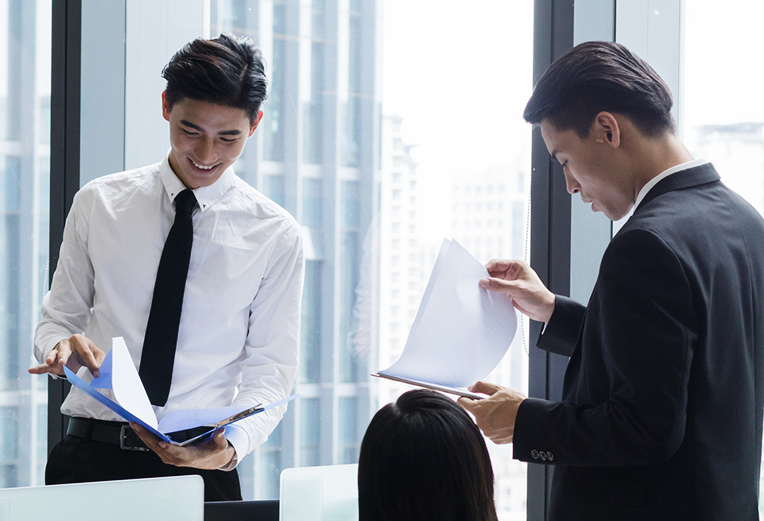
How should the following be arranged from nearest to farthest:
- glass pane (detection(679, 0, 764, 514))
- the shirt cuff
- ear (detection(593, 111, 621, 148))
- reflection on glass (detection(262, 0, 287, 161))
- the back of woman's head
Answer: the back of woman's head
ear (detection(593, 111, 621, 148))
the shirt cuff
glass pane (detection(679, 0, 764, 514))
reflection on glass (detection(262, 0, 287, 161))

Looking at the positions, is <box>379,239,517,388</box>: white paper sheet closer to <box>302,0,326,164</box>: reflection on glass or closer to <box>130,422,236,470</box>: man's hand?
<box>130,422,236,470</box>: man's hand

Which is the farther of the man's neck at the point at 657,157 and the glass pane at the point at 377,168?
the glass pane at the point at 377,168

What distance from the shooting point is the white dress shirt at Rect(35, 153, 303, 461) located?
1395 millimetres

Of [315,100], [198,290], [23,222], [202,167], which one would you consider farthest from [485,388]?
[23,222]

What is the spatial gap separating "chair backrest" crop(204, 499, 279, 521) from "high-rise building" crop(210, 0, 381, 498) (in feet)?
1.24

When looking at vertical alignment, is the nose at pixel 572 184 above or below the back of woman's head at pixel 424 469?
above

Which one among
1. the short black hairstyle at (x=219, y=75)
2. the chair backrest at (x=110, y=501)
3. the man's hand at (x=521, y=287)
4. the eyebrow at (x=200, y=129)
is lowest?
the chair backrest at (x=110, y=501)

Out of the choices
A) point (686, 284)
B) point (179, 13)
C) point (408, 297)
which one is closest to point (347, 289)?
point (408, 297)

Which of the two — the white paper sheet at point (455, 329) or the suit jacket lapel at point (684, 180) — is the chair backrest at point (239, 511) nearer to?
the white paper sheet at point (455, 329)

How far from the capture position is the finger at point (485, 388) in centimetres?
118

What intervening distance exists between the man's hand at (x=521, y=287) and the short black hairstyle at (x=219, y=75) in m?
0.68

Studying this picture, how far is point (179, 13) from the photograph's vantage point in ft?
5.89

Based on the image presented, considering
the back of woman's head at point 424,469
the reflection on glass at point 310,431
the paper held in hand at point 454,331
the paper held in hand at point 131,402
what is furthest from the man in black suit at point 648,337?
the reflection on glass at point 310,431

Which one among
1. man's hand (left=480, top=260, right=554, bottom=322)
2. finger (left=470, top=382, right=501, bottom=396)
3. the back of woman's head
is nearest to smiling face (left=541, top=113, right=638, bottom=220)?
man's hand (left=480, top=260, right=554, bottom=322)
